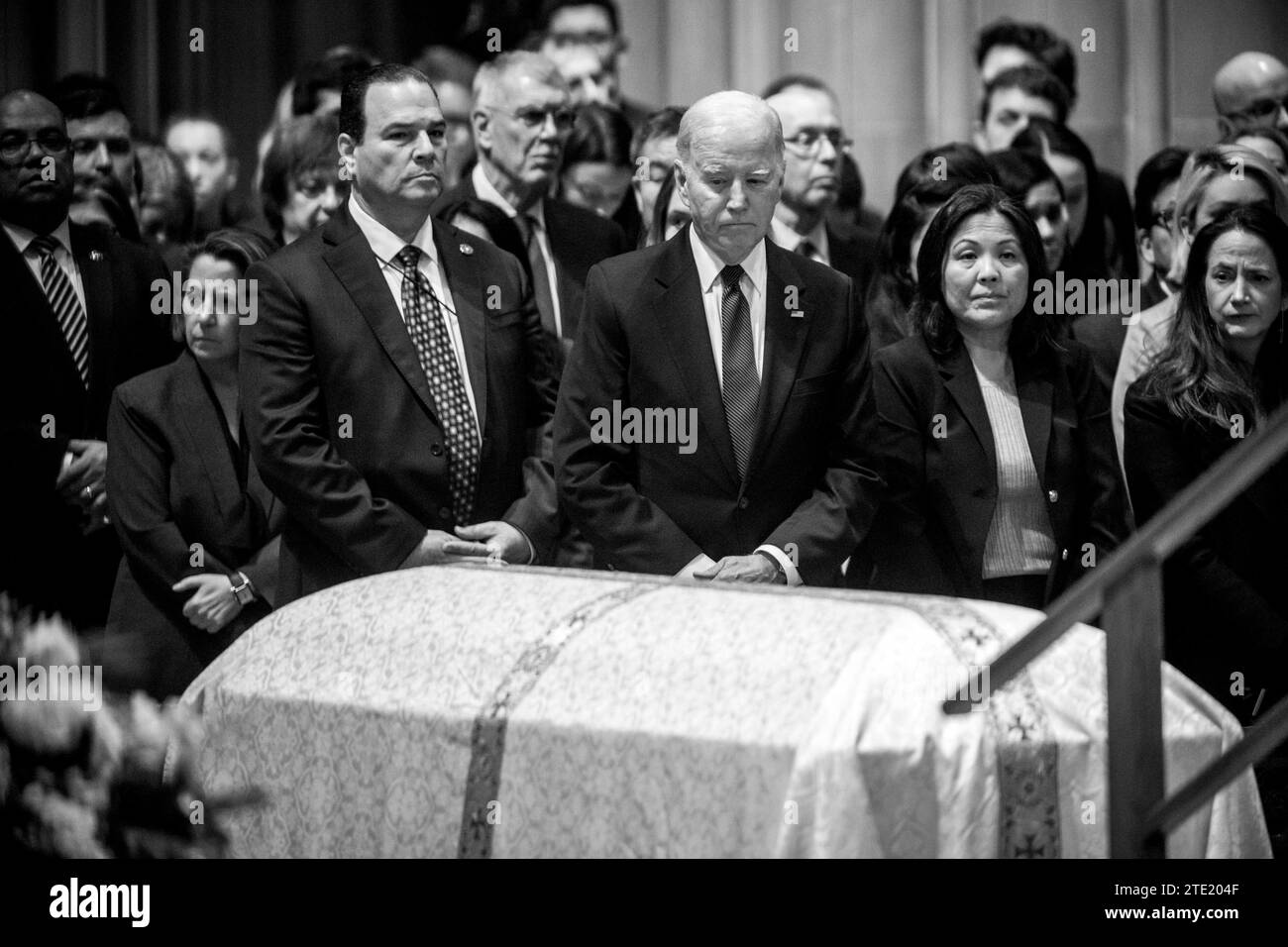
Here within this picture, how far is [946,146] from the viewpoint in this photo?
20.0ft

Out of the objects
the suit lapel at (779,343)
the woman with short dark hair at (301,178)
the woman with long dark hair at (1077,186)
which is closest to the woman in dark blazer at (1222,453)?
the suit lapel at (779,343)

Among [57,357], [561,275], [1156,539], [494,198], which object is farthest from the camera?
[494,198]

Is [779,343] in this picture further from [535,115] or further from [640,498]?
[535,115]

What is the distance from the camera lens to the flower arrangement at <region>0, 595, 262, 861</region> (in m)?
2.73

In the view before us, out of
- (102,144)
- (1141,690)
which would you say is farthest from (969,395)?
(102,144)

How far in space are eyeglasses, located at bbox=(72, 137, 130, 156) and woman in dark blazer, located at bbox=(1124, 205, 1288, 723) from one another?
131 inches

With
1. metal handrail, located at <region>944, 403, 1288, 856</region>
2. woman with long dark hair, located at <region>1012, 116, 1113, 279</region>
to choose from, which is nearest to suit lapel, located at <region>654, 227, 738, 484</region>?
→ metal handrail, located at <region>944, 403, 1288, 856</region>

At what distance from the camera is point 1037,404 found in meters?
4.93

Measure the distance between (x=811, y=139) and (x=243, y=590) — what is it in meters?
2.51

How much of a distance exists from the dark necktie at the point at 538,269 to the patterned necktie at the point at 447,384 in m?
0.93

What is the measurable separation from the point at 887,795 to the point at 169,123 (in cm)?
622

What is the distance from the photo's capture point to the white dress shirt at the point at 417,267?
15.8ft

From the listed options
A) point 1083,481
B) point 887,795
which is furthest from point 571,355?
point 887,795

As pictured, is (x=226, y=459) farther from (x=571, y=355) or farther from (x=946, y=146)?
(x=946, y=146)
